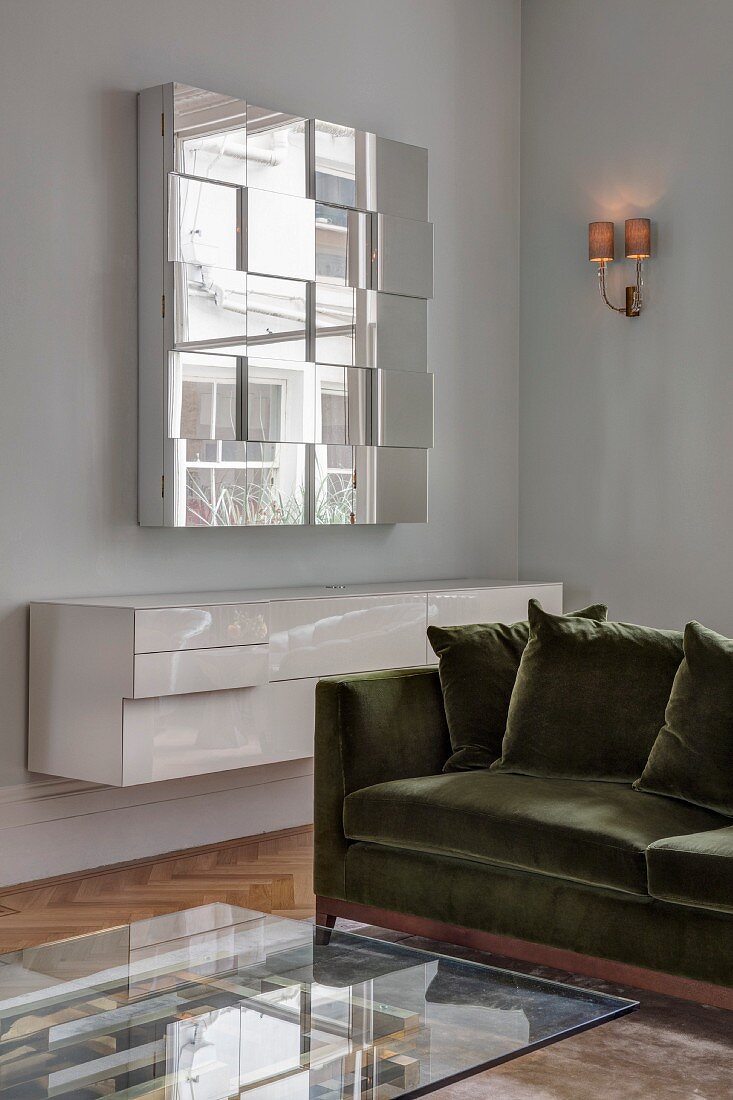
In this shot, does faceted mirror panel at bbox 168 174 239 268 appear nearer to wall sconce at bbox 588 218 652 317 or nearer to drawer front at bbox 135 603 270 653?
drawer front at bbox 135 603 270 653

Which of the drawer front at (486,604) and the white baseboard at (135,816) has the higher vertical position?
the drawer front at (486,604)

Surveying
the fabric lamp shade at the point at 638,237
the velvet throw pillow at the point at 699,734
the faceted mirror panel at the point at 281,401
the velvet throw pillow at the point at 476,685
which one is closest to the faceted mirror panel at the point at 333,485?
the faceted mirror panel at the point at 281,401

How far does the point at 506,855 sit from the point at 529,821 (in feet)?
0.34

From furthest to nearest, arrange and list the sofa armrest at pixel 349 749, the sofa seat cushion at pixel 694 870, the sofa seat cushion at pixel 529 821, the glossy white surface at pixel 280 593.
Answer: the glossy white surface at pixel 280 593
the sofa armrest at pixel 349 749
the sofa seat cushion at pixel 529 821
the sofa seat cushion at pixel 694 870

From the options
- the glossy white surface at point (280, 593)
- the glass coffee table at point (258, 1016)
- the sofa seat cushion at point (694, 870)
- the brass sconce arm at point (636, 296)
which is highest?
the brass sconce arm at point (636, 296)

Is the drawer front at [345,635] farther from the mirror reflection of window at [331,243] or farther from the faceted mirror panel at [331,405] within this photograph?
the mirror reflection of window at [331,243]

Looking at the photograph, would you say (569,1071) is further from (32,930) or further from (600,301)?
(600,301)

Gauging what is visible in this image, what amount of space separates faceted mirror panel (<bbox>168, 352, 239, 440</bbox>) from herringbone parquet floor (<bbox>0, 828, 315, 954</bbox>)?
4.72ft

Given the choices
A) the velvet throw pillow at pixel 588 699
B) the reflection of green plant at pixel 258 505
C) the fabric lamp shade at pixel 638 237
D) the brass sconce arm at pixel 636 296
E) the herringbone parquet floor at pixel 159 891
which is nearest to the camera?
the velvet throw pillow at pixel 588 699

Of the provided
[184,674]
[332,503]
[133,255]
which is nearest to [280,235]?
[133,255]

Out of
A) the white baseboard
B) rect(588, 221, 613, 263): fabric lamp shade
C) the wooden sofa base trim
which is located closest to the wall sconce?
rect(588, 221, 613, 263): fabric lamp shade

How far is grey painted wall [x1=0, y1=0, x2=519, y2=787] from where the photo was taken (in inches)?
159

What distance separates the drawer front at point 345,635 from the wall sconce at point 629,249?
5.28ft

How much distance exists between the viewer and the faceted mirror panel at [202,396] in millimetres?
4270
